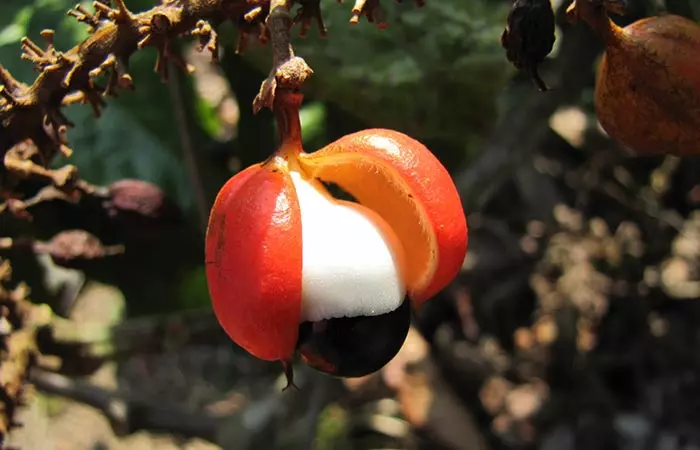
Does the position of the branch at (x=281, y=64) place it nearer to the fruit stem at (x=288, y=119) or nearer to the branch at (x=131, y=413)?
the fruit stem at (x=288, y=119)

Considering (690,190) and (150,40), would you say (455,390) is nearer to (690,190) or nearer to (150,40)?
(690,190)

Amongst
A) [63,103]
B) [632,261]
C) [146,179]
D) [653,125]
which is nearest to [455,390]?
[632,261]

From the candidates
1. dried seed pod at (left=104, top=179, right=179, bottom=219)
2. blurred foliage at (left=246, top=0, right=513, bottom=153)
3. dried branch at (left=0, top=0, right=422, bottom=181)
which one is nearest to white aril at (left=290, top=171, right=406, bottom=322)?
dried branch at (left=0, top=0, right=422, bottom=181)

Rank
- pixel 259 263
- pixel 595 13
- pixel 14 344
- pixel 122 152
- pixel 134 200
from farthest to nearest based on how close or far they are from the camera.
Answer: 1. pixel 122 152
2. pixel 134 200
3. pixel 14 344
4. pixel 595 13
5. pixel 259 263

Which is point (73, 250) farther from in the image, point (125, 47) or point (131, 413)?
point (131, 413)

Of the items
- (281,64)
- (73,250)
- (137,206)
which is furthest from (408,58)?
(281,64)

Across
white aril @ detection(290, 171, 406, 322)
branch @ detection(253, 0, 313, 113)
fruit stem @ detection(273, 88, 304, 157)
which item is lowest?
white aril @ detection(290, 171, 406, 322)

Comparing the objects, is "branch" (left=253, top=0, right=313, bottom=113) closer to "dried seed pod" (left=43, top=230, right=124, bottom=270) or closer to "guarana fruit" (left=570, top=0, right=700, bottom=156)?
"guarana fruit" (left=570, top=0, right=700, bottom=156)
